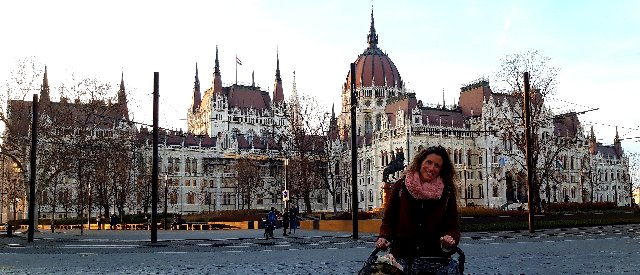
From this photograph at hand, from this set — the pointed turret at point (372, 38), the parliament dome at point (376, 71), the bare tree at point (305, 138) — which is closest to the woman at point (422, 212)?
the bare tree at point (305, 138)

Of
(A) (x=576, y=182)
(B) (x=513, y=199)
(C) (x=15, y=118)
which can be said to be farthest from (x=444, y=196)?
(A) (x=576, y=182)

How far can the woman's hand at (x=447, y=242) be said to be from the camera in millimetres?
4750

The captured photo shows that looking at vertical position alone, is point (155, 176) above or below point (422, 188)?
above

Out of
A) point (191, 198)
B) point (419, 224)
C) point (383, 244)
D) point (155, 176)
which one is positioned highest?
point (155, 176)

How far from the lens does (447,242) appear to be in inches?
187

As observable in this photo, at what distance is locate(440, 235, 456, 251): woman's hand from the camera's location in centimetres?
475

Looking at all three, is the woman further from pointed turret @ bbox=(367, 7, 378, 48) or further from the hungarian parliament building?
pointed turret @ bbox=(367, 7, 378, 48)

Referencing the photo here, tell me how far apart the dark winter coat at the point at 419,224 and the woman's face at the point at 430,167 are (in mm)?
139

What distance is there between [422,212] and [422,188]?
18 centimetres

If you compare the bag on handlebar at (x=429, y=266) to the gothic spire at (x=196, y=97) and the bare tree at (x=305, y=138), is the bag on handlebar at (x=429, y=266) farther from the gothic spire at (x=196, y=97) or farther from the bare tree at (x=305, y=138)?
the gothic spire at (x=196, y=97)

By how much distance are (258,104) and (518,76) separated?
317ft

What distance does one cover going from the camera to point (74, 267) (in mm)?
13195

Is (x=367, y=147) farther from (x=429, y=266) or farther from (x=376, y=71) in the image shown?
(x=429, y=266)

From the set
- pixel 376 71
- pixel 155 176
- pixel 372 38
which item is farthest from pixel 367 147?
pixel 155 176
